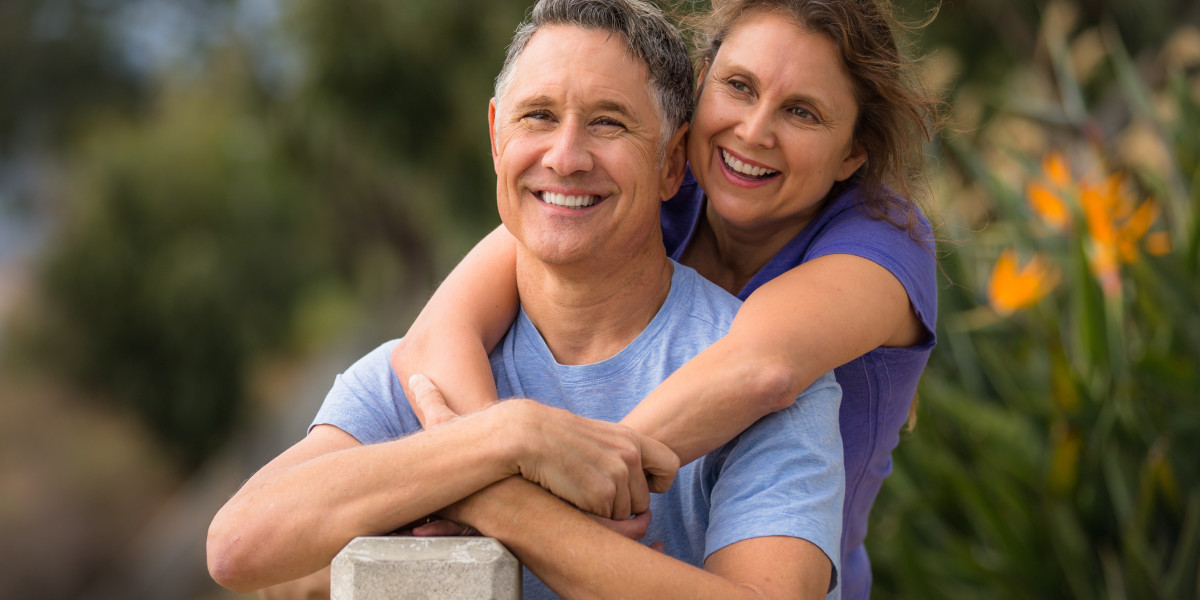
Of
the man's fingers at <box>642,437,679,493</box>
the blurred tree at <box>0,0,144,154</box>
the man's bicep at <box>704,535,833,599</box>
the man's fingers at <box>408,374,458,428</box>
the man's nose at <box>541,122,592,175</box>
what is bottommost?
the man's bicep at <box>704,535,833,599</box>

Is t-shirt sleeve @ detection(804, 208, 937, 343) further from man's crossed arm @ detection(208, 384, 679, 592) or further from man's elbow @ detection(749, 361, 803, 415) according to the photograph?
man's crossed arm @ detection(208, 384, 679, 592)

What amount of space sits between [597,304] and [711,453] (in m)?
0.36

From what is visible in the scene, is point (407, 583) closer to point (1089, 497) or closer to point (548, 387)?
point (548, 387)

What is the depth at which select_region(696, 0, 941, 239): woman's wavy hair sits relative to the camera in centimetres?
223

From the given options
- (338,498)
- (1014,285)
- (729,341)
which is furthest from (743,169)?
(1014,285)

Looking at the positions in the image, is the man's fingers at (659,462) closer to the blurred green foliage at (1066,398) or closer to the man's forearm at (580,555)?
the man's forearm at (580,555)

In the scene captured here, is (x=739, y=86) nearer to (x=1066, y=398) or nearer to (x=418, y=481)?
(x=418, y=481)

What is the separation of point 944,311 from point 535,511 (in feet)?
13.1

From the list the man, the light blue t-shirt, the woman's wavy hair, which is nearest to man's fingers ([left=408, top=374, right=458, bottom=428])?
the man

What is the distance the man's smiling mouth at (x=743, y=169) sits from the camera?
2268 mm

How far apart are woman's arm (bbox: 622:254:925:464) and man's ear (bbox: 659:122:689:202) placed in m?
0.29

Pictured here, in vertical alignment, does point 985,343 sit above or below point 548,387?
below

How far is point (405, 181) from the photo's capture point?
792 centimetres

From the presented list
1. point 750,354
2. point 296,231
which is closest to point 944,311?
point 750,354
